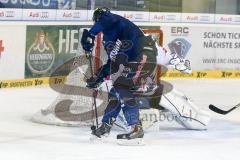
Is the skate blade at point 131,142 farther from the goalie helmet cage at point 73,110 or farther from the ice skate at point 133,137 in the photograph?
the goalie helmet cage at point 73,110

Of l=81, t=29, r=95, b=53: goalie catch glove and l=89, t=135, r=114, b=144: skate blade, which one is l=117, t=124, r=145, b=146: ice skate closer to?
l=89, t=135, r=114, b=144: skate blade

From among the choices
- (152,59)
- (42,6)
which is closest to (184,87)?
(42,6)

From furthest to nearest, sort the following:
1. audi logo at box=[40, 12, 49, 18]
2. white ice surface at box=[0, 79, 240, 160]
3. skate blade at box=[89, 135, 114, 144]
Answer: audi logo at box=[40, 12, 49, 18] → skate blade at box=[89, 135, 114, 144] → white ice surface at box=[0, 79, 240, 160]

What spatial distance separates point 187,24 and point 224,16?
2.62 ft

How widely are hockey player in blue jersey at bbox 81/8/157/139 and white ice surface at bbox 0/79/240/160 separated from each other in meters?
0.27

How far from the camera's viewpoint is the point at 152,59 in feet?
21.3

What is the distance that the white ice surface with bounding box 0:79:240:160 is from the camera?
228 inches

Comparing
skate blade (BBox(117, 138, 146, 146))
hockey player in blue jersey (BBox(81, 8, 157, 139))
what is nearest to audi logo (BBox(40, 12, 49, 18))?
hockey player in blue jersey (BBox(81, 8, 157, 139))

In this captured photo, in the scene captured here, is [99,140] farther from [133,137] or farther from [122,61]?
[122,61]

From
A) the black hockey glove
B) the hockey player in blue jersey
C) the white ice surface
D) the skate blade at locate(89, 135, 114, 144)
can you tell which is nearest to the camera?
the white ice surface

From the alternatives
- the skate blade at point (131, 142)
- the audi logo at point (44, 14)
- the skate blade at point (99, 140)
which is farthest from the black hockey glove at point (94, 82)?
the audi logo at point (44, 14)

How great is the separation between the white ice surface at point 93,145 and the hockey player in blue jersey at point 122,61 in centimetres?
27

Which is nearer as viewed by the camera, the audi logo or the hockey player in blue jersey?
the hockey player in blue jersey

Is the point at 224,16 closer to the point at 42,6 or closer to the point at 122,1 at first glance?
the point at 122,1
